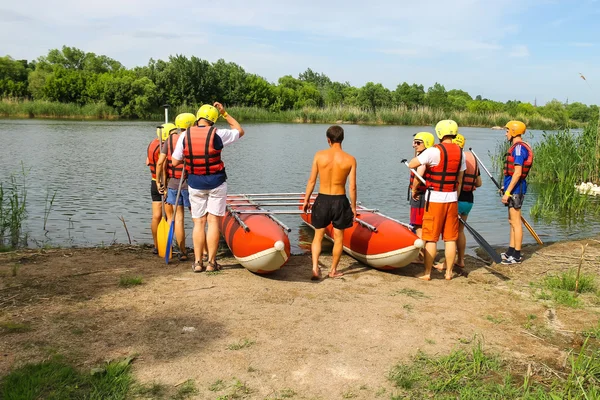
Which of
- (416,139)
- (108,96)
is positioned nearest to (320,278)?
(416,139)

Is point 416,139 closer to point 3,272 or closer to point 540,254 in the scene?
point 540,254

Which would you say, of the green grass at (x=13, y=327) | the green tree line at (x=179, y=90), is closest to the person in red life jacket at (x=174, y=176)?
the green grass at (x=13, y=327)

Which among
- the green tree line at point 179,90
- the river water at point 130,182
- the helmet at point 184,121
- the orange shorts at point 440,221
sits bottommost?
the river water at point 130,182

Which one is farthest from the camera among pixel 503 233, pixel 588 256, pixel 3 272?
pixel 503 233

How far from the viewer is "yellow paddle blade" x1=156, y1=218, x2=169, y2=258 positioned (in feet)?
23.3

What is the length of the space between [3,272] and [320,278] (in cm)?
351

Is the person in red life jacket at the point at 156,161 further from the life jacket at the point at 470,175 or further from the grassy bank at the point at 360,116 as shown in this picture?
the grassy bank at the point at 360,116

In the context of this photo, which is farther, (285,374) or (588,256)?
(588,256)

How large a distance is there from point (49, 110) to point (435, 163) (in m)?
44.2

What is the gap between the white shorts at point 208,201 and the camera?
20.2 feet

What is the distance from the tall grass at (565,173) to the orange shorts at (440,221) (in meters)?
6.76

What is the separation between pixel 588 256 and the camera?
7.58 meters

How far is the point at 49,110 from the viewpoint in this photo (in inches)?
1719

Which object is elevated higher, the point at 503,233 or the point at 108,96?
the point at 108,96
